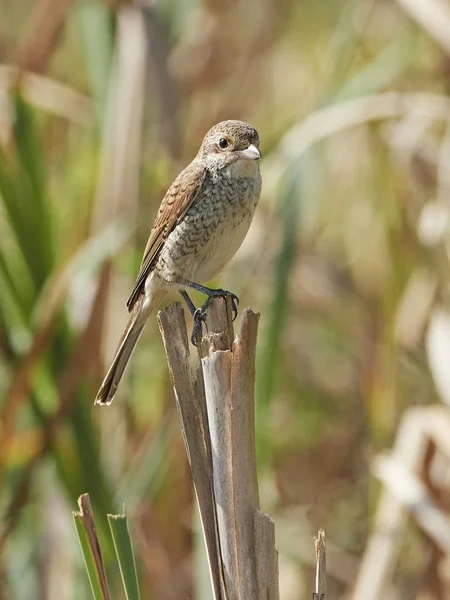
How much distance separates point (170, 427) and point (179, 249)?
29.6 inches

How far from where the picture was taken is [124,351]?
2.53 metres

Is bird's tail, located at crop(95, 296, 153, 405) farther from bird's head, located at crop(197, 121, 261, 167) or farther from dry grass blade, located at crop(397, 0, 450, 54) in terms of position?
dry grass blade, located at crop(397, 0, 450, 54)

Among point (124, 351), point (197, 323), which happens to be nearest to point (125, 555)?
point (197, 323)

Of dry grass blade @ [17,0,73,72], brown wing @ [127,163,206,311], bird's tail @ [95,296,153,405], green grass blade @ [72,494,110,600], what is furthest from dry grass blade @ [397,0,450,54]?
green grass blade @ [72,494,110,600]

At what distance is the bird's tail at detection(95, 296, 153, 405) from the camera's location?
2342 mm

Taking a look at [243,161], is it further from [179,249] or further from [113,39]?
[113,39]

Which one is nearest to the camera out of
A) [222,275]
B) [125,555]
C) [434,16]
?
[125,555]

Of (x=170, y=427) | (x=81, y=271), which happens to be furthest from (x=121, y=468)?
(x=81, y=271)

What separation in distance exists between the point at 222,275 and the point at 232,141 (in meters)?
0.71

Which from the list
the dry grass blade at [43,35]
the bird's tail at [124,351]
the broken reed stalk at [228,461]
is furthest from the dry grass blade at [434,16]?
the broken reed stalk at [228,461]

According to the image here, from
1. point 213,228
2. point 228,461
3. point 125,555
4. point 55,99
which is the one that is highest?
point 55,99

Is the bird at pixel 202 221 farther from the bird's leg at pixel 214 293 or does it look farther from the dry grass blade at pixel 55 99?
the dry grass blade at pixel 55 99

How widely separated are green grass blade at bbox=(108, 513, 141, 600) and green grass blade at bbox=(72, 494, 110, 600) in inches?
2.3

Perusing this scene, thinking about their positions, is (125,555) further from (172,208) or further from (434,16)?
(434,16)
